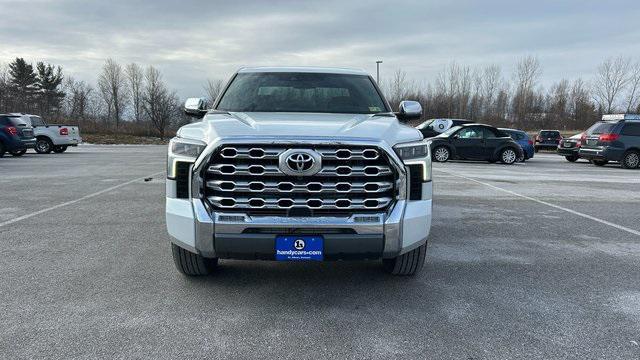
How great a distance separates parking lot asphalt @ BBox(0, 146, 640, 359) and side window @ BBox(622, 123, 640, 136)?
45.0 ft

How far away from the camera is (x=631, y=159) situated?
18062 mm

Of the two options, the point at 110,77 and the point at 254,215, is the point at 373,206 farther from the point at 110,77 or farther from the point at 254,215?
the point at 110,77

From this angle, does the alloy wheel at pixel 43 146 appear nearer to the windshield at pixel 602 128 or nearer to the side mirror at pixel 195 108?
the side mirror at pixel 195 108

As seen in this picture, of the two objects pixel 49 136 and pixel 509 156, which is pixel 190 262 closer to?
pixel 509 156

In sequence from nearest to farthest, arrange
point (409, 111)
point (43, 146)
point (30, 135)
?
1. point (409, 111)
2. point (30, 135)
3. point (43, 146)

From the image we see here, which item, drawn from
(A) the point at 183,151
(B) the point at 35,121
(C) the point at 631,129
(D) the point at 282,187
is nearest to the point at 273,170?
(D) the point at 282,187

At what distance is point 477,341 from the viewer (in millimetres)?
3076

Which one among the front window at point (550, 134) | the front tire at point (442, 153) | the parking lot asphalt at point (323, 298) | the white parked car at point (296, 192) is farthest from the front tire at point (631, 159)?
the white parked car at point (296, 192)

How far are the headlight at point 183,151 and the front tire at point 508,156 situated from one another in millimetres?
17541

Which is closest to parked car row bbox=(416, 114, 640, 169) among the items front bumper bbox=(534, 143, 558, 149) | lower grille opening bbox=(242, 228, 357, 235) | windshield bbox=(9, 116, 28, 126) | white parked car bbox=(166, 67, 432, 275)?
front bumper bbox=(534, 143, 558, 149)

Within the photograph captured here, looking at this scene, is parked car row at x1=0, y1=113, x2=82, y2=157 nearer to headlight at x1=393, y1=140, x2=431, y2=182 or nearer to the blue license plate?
the blue license plate

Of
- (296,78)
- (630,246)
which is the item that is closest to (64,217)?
(296,78)

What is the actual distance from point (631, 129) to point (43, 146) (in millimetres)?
25399

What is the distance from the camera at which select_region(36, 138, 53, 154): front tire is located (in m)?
22.0
